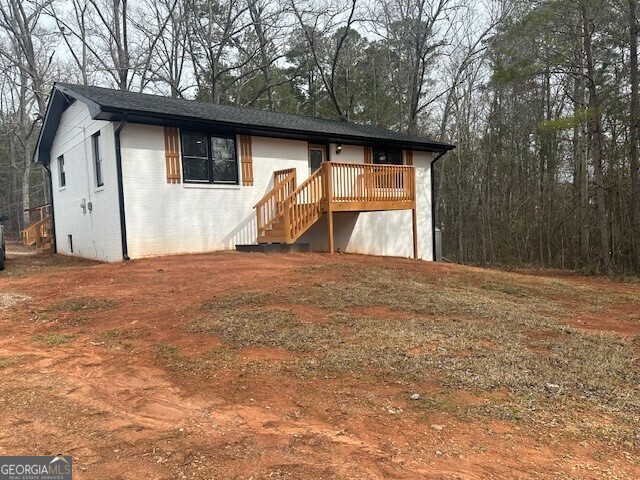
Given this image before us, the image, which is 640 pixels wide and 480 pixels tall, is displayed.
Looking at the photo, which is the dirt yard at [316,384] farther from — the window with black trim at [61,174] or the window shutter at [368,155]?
the window with black trim at [61,174]

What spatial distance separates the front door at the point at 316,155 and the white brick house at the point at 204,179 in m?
0.03

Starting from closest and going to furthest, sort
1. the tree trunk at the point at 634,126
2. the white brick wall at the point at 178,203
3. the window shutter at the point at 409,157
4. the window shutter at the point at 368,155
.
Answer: the white brick wall at the point at 178,203 → the tree trunk at the point at 634,126 → the window shutter at the point at 368,155 → the window shutter at the point at 409,157

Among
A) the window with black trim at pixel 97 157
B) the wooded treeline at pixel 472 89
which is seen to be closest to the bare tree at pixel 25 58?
the wooded treeline at pixel 472 89

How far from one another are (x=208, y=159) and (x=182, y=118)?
4.16 feet

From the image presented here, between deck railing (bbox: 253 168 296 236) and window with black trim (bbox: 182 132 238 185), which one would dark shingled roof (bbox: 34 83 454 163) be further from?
deck railing (bbox: 253 168 296 236)

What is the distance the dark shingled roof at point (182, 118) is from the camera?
994 cm

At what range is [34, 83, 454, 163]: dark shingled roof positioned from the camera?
9938 millimetres

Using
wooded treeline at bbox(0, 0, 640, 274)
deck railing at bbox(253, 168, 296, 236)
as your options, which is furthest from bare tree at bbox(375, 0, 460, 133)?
deck railing at bbox(253, 168, 296, 236)

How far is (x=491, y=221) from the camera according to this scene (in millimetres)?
20484

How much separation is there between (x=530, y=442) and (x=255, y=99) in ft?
77.2

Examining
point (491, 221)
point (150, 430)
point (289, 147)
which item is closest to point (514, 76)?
point (289, 147)

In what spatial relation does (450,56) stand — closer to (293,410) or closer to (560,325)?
(560,325)

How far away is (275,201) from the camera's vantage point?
11.7 metres

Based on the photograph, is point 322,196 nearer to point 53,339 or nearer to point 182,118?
point 182,118
